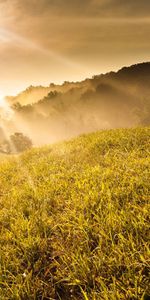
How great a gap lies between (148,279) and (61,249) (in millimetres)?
1181

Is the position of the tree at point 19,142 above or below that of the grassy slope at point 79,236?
above

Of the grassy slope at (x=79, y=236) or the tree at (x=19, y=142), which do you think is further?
the tree at (x=19, y=142)

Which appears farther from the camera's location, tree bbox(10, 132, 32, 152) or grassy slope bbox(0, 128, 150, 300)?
tree bbox(10, 132, 32, 152)

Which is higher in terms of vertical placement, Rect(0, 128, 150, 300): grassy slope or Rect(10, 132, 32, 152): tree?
Rect(10, 132, 32, 152): tree

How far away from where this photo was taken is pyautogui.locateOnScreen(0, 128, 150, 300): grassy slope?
3.04 m

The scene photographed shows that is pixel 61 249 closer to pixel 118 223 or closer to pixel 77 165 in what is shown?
pixel 118 223

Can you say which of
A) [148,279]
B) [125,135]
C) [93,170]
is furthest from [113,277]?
[125,135]

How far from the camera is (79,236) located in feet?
12.6

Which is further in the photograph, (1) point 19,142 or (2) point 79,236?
(1) point 19,142

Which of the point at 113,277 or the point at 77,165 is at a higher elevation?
the point at 77,165

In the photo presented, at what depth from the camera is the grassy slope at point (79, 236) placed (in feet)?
9.97

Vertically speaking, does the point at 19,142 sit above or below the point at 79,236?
above

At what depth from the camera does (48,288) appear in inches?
125

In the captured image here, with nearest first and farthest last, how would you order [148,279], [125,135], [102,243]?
[148,279], [102,243], [125,135]
